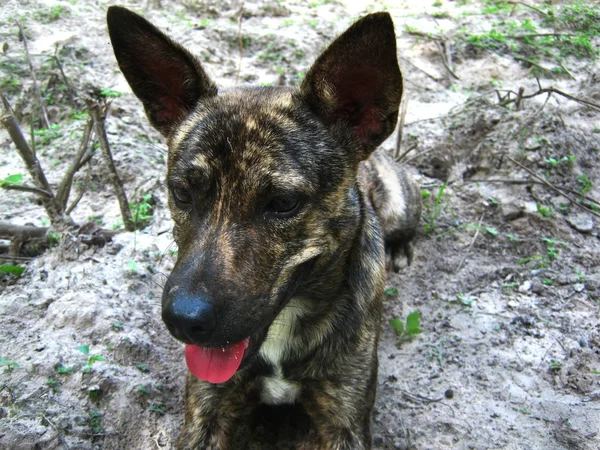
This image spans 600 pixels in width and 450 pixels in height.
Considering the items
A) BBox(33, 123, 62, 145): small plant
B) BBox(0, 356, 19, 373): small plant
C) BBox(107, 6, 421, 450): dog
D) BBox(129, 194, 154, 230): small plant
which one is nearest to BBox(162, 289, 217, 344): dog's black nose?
BBox(107, 6, 421, 450): dog

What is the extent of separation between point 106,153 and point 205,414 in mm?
1822

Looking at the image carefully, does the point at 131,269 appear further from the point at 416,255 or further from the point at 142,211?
the point at 416,255

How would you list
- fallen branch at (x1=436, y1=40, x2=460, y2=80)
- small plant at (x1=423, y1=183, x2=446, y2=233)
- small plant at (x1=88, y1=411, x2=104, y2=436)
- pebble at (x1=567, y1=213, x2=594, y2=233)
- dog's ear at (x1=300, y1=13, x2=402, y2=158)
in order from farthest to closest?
fallen branch at (x1=436, y1=40, x2=460, y2=80) < small plant at (x1=423, y1=183, x2=446, y2=233) < pebble at (x1=567, y1=213, x2=594, y2=233) < small plant at (x1=88, y1=411, x2=104, y2=436) < dog's ear at (x1=300, y1=13, x2=402, y2=158)

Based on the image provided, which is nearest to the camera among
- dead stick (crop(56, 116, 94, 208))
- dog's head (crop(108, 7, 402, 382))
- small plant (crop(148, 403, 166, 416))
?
dog's head (crop(108, 7, 402, 382))

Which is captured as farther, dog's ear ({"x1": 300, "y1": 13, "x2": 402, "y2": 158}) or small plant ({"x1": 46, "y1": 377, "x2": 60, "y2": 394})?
small plant ({"x1": 46, "y1": 377, "x2": 60, "y2": 394})

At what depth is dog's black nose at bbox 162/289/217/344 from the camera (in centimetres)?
202

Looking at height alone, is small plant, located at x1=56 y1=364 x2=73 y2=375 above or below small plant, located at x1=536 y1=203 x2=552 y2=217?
above

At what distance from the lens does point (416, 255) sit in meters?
4.50

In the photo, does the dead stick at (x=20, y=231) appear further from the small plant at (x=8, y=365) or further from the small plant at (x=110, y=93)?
the small plant at (x=110, y=93)

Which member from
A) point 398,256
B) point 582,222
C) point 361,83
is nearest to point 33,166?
point 361,83

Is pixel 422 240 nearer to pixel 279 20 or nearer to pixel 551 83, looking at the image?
pixel 551 83

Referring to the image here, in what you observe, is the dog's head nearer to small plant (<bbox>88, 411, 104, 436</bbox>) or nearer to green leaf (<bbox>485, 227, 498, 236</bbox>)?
small plant (<bbox>88, 411, 104, 436</bbox>)

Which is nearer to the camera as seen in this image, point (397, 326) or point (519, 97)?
point (397, 326)

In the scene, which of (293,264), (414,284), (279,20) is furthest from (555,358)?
(279,20)
